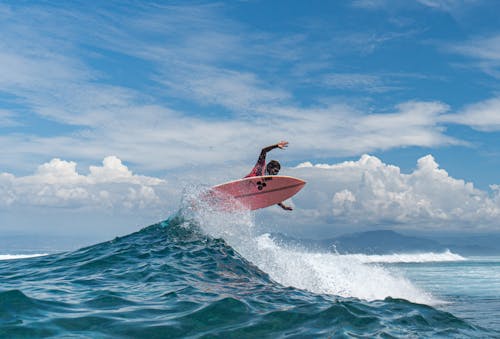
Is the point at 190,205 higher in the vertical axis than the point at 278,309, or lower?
higher

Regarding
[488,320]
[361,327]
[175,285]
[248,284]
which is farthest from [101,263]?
[488,320]

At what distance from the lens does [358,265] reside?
54.3ft

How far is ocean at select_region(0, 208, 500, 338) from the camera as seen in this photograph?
665 cm

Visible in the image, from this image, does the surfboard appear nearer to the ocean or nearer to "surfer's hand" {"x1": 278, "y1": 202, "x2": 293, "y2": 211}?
"surfer's hand" {"x1": 278, "y1": 202, "x2": 293, "y2": 211}

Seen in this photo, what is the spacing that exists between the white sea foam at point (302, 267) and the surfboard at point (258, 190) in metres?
0.86

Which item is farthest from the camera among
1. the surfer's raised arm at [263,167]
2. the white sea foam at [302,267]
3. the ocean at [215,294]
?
the surfer's raised arm at [263,167]

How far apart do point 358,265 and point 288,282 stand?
17.9 ft

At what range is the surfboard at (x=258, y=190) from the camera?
1869cm

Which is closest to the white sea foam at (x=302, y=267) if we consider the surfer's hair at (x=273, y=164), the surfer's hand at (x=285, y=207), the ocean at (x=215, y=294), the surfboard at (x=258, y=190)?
the ocean at (x=215, y=294)

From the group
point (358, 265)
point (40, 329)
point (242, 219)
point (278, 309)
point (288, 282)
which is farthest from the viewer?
point (242, 219)

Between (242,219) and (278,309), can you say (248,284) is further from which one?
(242,219)

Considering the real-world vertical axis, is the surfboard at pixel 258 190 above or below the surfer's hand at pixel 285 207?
above

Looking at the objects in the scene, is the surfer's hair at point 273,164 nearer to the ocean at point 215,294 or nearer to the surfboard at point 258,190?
the surfboard at point 258,190

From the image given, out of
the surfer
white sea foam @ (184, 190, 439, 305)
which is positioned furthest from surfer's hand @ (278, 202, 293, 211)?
white sea foam @ (184, 190, 439, 305)
